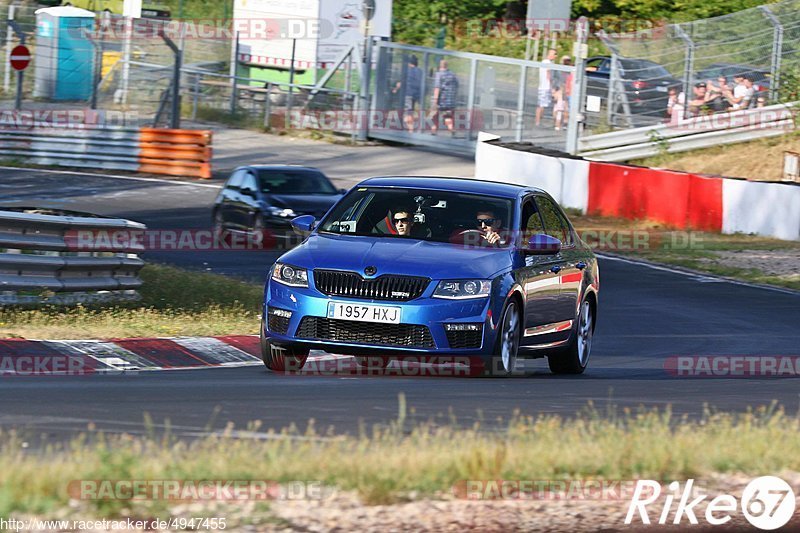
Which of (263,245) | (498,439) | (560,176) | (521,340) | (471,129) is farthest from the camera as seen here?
(471,129)

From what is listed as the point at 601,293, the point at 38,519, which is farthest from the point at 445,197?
the point at 601,293

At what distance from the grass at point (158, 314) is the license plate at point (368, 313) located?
2.53m

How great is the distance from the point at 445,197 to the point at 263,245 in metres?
10.9

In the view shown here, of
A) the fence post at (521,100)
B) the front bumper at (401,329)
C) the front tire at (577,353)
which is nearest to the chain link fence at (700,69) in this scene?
the fence post at (521,100)

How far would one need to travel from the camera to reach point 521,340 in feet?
34.4

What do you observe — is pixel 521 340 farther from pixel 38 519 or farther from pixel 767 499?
pixel 38 519

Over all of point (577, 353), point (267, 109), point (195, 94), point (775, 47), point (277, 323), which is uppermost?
point (775, 47)

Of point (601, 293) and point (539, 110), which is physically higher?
point (539, 110)

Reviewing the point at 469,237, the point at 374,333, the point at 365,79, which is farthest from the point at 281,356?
the point at 365,79

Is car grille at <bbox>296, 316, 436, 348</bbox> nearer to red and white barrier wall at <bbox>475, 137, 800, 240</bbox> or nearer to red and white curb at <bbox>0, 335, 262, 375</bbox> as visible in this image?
red and white curb at <bbox>0, 335, 262, 375</bbox>

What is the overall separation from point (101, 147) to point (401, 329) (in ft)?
78.3

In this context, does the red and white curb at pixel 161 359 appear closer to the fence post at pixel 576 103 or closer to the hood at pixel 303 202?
the hood at pixel 303 202

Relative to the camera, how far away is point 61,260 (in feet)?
41.9

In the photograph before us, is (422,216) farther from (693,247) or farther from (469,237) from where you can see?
(693,247)
